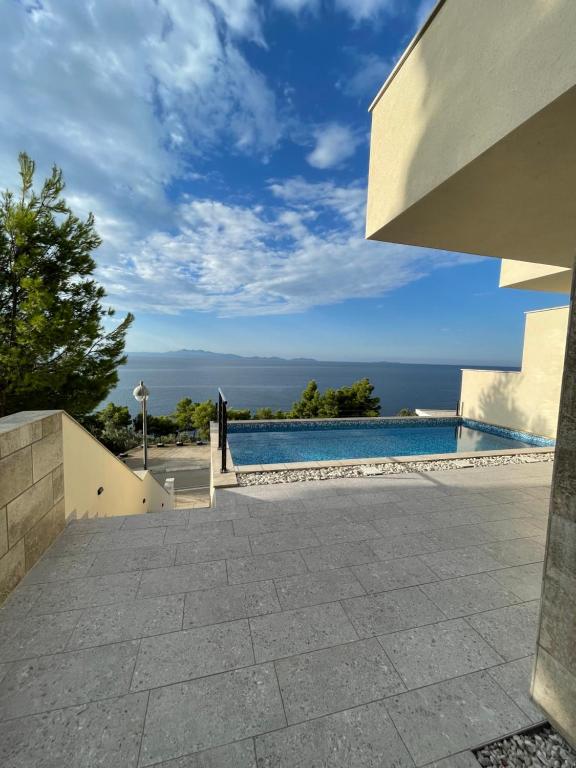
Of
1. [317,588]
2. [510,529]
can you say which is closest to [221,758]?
[317,588]

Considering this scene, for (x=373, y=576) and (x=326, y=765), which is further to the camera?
(x=373, y=576)

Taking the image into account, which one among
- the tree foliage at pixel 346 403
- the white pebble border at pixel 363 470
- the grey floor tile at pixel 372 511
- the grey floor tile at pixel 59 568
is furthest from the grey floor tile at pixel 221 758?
the tree foliage at pixel 346 403

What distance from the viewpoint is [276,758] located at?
1356 mm

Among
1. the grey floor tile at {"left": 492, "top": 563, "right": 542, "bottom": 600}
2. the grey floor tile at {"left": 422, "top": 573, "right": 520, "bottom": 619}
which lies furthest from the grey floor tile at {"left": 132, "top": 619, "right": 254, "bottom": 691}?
the grey floor tile at {"left": 492, "top": 563, "right": 542, "bottom": 600}

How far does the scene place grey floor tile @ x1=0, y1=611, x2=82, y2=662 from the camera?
1820 mm

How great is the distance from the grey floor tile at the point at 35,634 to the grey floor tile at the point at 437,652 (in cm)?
199

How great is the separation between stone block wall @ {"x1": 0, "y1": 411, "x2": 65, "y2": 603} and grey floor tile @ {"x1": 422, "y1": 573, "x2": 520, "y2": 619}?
3126 mm

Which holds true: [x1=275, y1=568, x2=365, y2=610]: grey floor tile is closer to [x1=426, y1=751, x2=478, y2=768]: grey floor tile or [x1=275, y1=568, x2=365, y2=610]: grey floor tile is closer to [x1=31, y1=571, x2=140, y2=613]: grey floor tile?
[x1=426, y1=751, x2=478, y2=768]: grey floor tile

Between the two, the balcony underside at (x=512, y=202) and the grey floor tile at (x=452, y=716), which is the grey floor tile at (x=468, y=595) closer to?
the grey floor tile at (x=452, y=716)

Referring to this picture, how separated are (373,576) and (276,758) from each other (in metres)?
1.44

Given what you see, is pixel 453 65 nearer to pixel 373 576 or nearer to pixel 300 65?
pixel 373 576

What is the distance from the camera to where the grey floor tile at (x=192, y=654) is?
67.2 inches

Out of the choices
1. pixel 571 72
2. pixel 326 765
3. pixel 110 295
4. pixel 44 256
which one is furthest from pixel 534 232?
pixel 44 256

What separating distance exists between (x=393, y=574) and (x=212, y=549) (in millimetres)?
1618
